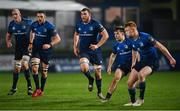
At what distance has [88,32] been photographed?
1753 cm

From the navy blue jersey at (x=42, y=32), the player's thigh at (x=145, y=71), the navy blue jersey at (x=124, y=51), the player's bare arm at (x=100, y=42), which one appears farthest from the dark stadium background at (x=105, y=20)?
the player's thigh at (x=145, y=71)

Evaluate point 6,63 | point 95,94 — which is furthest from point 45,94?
point 6,63

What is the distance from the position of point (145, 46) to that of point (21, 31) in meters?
4.90

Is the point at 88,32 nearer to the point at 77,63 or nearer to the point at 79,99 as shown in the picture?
the point at 79,99

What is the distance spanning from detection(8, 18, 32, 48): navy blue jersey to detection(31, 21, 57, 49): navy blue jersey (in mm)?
548

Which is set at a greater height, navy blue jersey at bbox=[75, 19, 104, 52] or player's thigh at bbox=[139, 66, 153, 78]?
navy blue jersey at bbox=[75, 19, 104, 52]

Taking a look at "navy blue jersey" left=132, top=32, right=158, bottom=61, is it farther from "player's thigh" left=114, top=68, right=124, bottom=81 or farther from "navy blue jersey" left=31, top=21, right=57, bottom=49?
"navy blue jersey" left=31, top=21, right=57, bottom=49

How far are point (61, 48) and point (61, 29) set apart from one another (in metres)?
2.19

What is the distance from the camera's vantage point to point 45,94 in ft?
63.6

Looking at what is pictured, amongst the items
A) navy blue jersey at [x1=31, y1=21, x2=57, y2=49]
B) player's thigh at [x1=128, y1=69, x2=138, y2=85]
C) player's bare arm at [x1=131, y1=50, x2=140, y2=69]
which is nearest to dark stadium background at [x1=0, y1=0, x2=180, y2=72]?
navy blue jersey at [x1=31, y1=21, x2=57, y2=49]

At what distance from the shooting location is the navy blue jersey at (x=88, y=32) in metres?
17.5

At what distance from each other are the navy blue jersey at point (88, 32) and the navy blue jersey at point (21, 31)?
2057 millimetres

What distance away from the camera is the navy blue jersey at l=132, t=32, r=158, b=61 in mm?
15336

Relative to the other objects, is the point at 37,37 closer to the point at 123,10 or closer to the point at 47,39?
the point at 47,39
